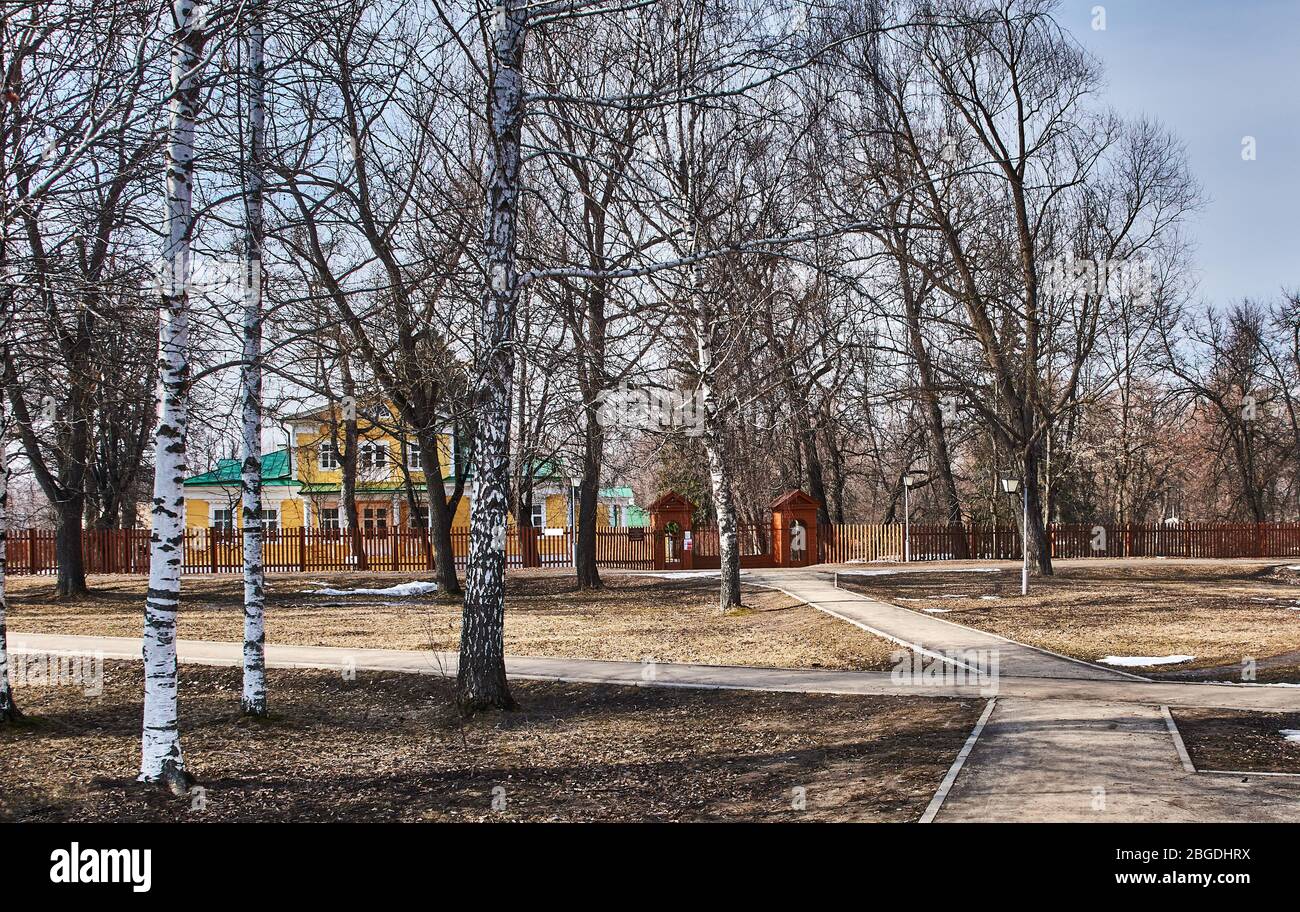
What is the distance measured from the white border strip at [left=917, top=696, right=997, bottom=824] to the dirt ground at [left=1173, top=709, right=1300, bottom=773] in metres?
1.66

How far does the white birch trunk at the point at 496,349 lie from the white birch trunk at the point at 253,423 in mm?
2068

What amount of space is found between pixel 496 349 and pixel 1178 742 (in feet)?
22.2

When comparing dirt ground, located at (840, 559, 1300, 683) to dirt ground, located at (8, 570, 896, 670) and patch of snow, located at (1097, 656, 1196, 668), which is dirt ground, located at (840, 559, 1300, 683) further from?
dirt ground, located at (8, 570, 896, 670)

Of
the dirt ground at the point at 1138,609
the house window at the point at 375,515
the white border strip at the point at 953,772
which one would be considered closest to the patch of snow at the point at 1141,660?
the dirt ground at the point at 1138,609

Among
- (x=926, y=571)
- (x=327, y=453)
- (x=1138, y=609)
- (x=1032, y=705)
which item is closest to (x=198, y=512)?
(x=327, y=453)

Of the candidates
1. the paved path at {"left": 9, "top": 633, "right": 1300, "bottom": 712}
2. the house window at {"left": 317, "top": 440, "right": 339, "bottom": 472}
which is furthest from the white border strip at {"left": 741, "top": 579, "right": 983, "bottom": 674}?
the house window at {"left": 317, "top": 440, "right": 339, "bottom": 472}

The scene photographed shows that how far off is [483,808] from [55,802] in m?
3.09

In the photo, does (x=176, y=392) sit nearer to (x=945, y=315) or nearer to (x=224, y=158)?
(x=224, y=158)

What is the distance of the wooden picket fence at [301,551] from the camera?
34.7 m

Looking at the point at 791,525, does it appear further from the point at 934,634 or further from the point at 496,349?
the point at 496,349

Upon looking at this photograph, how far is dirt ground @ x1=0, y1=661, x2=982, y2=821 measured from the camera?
7.36 m

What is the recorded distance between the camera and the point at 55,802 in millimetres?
7480

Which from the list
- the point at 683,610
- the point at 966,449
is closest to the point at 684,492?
the point at 966,449

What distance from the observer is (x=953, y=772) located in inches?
305
